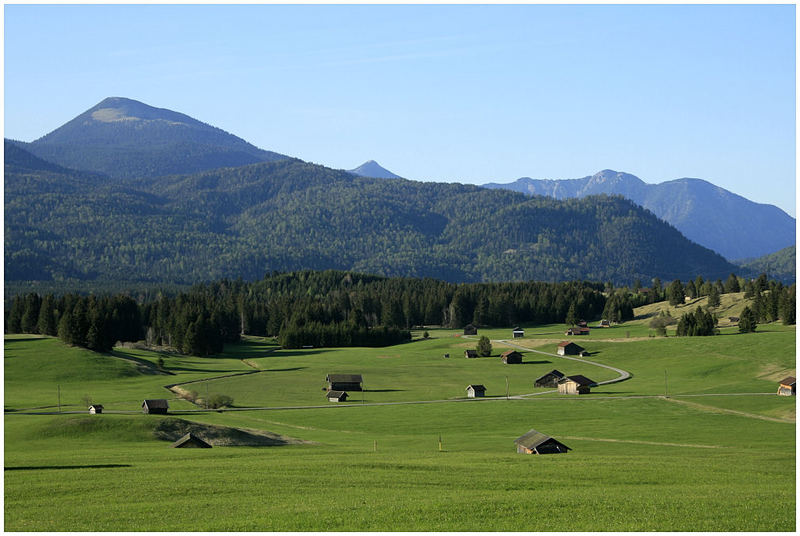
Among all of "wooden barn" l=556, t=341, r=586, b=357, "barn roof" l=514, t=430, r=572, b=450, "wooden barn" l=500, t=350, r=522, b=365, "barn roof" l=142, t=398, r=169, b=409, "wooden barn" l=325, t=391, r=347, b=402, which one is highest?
"wooden barn" l=556, t=341, r=586, b=357

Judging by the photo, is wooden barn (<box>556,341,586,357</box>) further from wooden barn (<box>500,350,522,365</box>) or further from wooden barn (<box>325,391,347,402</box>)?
wooden barn (<box>325,391,347,402</box>)

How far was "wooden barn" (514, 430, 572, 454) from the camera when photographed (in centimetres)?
7031

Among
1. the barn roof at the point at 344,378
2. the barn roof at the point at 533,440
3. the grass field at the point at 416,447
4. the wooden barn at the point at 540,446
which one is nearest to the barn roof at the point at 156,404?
the grass field at the point at 416,447

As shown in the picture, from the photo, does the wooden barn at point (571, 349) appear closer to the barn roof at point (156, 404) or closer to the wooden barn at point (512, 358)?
the wooden barn at point (512, 358)

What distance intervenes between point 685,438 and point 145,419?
49960mm

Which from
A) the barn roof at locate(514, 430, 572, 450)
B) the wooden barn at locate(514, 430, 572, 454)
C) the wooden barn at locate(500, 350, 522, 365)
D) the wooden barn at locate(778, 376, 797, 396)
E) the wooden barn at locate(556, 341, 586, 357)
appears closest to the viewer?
the wooden barn at locate(514, 430, 572, 454)

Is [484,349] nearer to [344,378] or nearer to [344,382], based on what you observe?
[344,378]

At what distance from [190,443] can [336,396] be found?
47.4 meters

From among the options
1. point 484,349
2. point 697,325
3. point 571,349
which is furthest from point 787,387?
point 484,349

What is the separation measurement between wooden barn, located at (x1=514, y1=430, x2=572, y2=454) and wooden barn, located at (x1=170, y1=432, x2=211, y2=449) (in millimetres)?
25627

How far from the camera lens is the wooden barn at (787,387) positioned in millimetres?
108312

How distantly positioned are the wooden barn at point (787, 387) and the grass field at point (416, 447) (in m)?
2.89

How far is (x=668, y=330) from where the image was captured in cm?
19738

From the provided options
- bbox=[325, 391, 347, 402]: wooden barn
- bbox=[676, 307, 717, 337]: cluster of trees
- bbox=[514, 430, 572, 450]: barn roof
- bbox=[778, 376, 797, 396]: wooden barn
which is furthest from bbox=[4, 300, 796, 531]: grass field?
bbox=[676, 307, 717, 337]: cluster of trees
